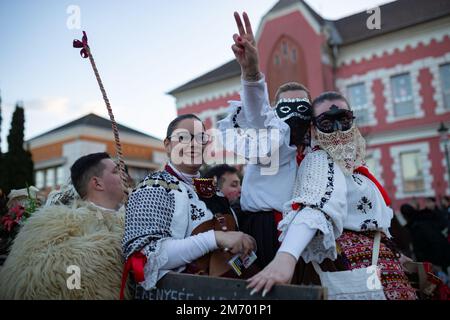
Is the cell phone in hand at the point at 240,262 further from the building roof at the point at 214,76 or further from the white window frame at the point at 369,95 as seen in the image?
the building roof at the point at 214,76

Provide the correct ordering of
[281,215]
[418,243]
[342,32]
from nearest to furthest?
[281,215] < [418,243] < [342,32]

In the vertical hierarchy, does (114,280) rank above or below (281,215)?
below

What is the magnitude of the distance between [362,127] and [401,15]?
18.7 feet

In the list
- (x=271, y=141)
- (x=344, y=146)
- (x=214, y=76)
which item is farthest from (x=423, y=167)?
(x=271, y=141)

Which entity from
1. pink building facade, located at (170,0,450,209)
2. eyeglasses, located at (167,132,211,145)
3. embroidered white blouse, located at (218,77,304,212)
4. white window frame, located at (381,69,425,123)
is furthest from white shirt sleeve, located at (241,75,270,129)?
white window frame, located at (381,69,425,123)

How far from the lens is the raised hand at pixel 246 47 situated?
2.12 metres

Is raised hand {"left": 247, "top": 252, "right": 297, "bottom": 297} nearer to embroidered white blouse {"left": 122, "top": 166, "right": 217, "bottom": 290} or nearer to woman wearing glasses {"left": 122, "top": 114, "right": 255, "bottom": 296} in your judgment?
woman wearing glasses {"left": 122, "top": 114, "right": 255, "bottom": 296}

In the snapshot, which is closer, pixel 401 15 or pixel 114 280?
pixel 114 280

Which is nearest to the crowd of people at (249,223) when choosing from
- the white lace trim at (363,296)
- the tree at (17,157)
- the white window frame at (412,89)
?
the white lace trim at (363,296)

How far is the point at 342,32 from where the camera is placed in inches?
786

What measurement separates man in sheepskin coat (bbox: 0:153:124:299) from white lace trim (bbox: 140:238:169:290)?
12.6 inches

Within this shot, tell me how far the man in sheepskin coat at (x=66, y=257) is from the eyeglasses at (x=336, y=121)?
4.78 feet
